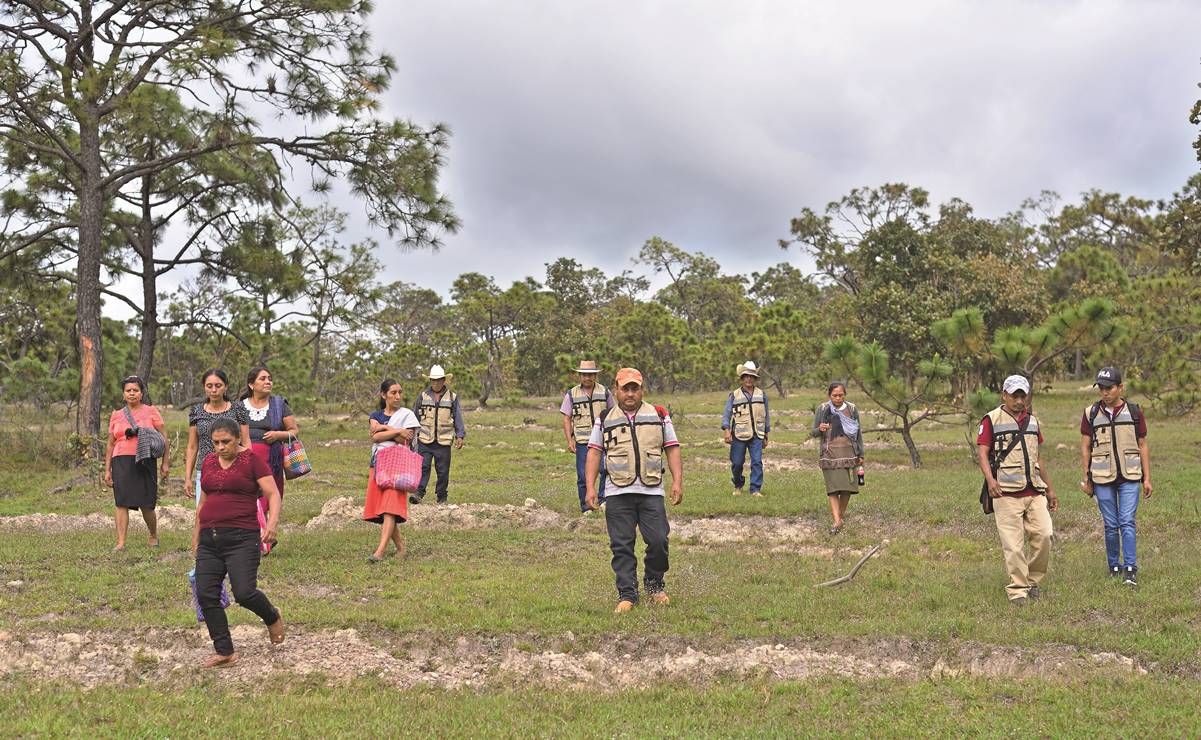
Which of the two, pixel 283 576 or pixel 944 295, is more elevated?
pixel 944 295

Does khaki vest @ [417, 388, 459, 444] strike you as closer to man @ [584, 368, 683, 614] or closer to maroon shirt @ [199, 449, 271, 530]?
man @ [584, 368, 683, 614]

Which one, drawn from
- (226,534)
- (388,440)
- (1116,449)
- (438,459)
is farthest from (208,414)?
(1116,449)

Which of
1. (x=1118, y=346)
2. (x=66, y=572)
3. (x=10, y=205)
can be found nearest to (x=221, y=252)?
(x=10, y=205)

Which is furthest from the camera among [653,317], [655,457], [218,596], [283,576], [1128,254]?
[1128,254]

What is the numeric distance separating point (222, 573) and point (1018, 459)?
20.7ft

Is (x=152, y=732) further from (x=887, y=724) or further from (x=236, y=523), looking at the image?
(x=887, y=724)

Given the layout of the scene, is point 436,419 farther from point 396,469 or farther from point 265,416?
point 265,416

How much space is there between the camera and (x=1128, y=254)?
175ft

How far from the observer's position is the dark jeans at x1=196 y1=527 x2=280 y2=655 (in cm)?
579

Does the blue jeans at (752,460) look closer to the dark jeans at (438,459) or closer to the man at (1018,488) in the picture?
the dark jeans at (438,459)

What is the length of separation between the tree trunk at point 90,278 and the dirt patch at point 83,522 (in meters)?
5.85

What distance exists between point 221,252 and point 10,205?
4.64m

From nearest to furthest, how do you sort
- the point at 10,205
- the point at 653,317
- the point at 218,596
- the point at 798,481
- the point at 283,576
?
the point at 218,596
the point at 283,576
the point at 798,481
the point at 10,205
the point at 653,317

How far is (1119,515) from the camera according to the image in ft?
26.1
